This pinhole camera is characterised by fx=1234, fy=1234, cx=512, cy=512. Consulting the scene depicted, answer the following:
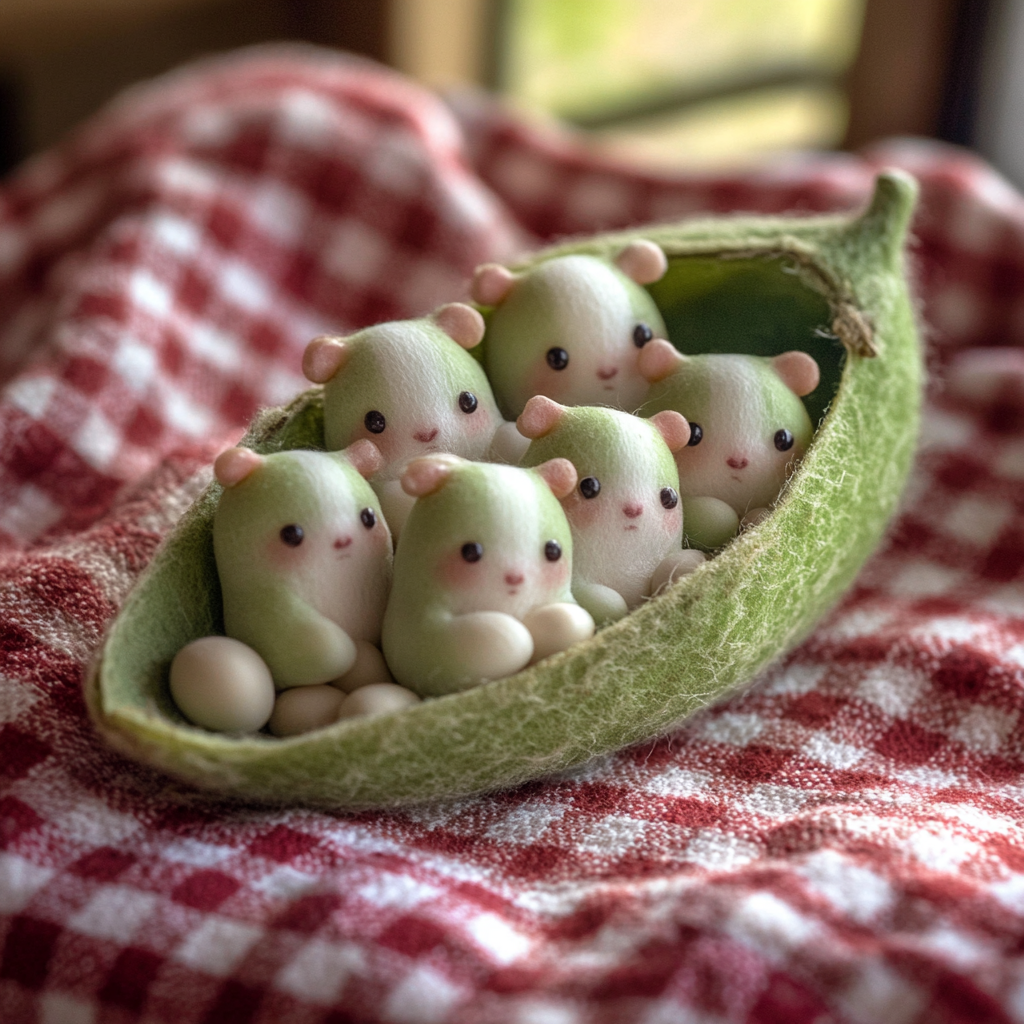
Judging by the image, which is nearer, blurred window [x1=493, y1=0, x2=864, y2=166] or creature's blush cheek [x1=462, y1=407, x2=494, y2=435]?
creature's blush cheek [x1=462, y1=407, x2=494, y2=435]

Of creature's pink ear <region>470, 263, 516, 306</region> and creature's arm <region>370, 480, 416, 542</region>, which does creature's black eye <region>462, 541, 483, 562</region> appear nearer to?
creature's arm <region>370, 480, 416, 542</region>

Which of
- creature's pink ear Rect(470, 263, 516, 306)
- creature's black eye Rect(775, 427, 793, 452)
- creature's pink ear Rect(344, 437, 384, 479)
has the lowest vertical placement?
creature's pink ear Rect(344, 437, 384, 479)

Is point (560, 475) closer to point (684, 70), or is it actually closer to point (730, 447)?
point (730, 447)

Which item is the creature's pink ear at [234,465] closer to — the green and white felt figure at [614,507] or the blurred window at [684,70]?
the green and white felt figure at [614,507]

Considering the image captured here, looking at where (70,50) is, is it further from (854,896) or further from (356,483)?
(854,896)

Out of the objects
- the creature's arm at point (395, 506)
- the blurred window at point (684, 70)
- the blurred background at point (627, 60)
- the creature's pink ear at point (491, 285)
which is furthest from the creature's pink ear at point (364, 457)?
the blurred window at point (684, 70)

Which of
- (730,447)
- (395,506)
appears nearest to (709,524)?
(730,447)

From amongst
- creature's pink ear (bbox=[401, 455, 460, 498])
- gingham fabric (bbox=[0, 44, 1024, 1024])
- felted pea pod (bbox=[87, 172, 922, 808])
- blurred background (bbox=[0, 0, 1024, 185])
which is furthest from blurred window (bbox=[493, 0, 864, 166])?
creature's pink ear (bbox=[401, 455, 460, 498])
